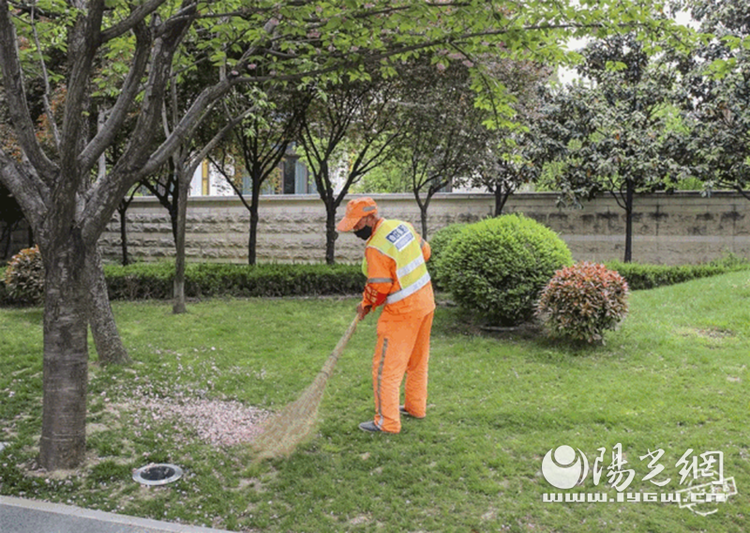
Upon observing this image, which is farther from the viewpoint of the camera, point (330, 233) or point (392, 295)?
point (330, 233)

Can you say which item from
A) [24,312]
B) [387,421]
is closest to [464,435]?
[387,421]

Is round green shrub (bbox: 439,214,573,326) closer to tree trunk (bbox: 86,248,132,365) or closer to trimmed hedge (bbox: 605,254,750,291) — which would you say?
tree trunk (bbox: 86,248,132,365)

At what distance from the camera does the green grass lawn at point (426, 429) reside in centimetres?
379

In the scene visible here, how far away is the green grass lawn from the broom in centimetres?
10

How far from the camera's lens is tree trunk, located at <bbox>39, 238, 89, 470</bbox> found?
13.4 feet

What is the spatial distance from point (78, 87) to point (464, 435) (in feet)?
12.1

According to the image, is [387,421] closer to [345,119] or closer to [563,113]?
[345,119]

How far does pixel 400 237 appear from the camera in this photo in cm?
493

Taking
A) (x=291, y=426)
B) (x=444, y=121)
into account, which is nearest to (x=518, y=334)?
(x=291, y=426)

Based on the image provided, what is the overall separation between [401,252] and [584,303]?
3.27 m

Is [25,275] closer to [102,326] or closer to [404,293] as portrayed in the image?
[102,326]

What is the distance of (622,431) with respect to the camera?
4988 mm

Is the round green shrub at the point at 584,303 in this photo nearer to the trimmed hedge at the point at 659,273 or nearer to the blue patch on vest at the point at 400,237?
the blue patch on vest at the point at 400,237

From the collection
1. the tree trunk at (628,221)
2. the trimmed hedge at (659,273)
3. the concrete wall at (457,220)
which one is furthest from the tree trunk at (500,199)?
the trimmed hedge at (659,273)
